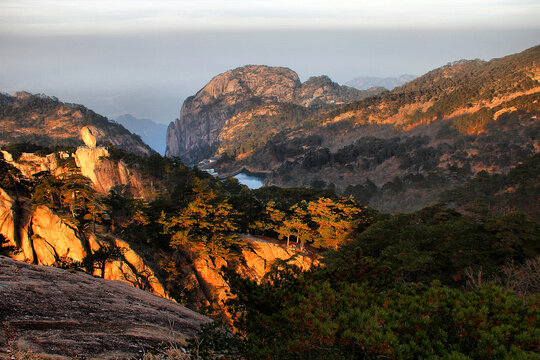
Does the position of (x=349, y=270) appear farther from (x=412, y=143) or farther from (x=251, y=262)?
(x=412, y=143)

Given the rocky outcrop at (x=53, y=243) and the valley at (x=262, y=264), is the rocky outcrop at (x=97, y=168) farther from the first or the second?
the rocky outcrop at (x=53, y=243)

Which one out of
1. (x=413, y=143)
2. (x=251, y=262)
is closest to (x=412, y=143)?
(x=413, y=143)

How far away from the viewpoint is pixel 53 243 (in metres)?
15.5

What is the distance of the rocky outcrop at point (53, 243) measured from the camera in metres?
15.0

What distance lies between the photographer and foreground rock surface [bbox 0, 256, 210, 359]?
5.07 m

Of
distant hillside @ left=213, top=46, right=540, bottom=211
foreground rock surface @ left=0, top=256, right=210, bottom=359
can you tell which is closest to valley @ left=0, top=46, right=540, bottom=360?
foreground rock surface @ left=0, top=256, right=210, bottom=359

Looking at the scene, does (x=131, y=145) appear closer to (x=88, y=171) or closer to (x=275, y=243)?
(x=88, y=171)

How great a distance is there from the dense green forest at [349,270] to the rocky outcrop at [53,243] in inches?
26.1

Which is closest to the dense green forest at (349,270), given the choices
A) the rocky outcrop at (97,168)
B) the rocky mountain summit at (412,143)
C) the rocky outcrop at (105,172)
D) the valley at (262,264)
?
the valley at (262,264)

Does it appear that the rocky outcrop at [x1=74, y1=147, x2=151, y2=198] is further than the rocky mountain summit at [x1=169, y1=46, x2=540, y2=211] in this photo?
No

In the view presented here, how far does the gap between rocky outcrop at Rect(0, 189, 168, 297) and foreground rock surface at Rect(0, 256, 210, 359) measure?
7.62 metres

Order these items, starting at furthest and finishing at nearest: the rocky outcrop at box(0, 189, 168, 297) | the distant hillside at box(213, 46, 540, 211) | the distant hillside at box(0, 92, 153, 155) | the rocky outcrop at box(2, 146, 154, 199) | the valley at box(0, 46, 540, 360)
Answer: the distant hillside at box(0, 92, 153, 155) < the distant hillside at box(213, 46, 540, 211) < the rocky outcrop at box(2, 146, 154, 199) < the rocky outcrop at box(0, 189, 168, 297) < the valley at box(0, 46, 540, 360)

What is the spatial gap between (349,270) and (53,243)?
551 inches

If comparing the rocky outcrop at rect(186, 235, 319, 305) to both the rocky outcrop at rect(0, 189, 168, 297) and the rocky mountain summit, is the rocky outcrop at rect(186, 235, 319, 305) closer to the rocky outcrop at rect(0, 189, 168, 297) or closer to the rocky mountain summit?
the rocky outcrop at rect(0, 189, 168, 297)
